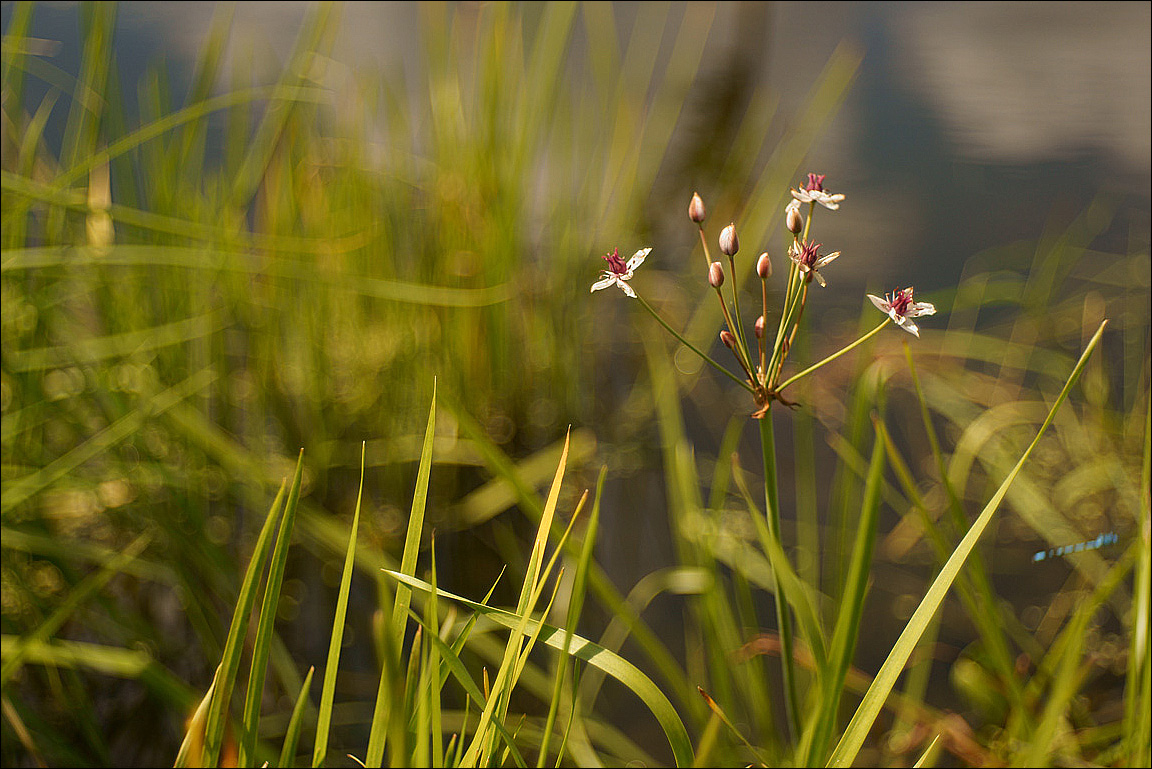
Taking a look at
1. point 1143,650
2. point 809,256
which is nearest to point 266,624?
point 809,256

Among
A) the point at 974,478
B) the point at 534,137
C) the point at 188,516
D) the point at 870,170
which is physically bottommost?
the point at 974,478

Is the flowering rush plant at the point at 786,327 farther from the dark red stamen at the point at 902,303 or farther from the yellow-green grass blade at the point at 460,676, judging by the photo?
the yellow-green grass blade at the point at 460,676

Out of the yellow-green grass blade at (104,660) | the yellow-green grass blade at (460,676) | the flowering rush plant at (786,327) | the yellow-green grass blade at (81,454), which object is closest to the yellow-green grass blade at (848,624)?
the flowering rush plant at (786,327)

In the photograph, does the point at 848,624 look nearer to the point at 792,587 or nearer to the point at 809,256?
the point at 792,587

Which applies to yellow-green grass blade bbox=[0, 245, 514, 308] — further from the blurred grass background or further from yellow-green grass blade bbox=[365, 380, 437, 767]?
yellow-green grass blade bbox=[365, 380, 437, 767]

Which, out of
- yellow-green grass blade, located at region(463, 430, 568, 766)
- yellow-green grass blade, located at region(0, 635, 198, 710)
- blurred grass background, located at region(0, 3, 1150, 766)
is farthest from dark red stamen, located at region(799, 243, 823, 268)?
yellow-green grass blade, located at region(0, 635, 198, 710)

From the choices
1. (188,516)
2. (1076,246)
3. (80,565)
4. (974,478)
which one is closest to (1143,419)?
(974,478)

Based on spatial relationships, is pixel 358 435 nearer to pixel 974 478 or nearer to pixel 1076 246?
pixel 974 478
